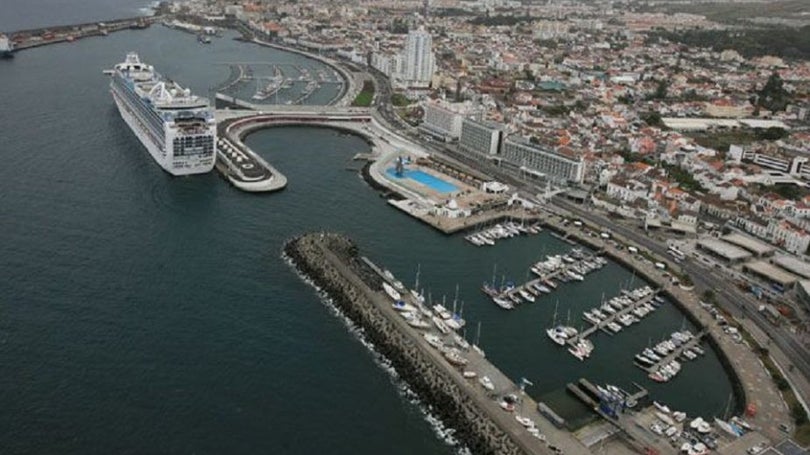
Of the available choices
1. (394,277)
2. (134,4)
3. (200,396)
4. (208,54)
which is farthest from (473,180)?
(134,4)

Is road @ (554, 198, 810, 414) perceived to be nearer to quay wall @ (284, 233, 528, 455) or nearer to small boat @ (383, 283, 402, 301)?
quay wall @ (284, 233, 528, 455)

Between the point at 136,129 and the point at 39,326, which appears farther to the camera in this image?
the point at 136,129

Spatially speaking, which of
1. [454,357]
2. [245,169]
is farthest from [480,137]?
[454,357]

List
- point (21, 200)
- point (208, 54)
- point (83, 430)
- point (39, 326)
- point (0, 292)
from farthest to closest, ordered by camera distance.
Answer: point (208, 54)
point (21, 200)
point (0, 292)
point (39, 326)
point (83, 430)

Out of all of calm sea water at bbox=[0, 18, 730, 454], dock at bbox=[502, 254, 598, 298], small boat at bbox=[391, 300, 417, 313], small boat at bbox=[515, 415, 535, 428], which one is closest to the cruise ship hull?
calm sea water at bbox=[0, 18, 730, 454]

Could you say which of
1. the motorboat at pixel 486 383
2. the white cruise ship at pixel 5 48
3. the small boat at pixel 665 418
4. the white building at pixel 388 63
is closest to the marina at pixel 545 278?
the motorboat at pixel 486 383

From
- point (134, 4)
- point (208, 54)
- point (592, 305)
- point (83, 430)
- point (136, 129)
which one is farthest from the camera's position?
point (134, 4)

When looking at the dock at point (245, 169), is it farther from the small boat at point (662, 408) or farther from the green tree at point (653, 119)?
the green tree at point (653, 119)

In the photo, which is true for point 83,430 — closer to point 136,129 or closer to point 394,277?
point 394,277
